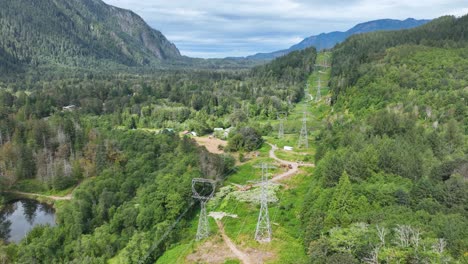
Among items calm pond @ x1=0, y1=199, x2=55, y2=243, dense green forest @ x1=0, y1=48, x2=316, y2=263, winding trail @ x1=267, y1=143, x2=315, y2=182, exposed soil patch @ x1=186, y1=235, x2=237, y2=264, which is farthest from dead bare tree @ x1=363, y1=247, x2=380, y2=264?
calm pond @ x1=0, y1=199, x2=55, y2=243

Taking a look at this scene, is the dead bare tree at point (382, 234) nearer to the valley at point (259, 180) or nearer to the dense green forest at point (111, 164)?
the valley at point (259, 180)

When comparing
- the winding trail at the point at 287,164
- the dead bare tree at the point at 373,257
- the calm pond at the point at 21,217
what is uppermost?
the dead bare tree at the point at 373,257

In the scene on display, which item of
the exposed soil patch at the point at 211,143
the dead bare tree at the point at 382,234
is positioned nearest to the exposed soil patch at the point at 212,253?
the dead bare tree at the point at 382,234

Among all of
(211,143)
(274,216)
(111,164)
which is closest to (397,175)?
(274,216)

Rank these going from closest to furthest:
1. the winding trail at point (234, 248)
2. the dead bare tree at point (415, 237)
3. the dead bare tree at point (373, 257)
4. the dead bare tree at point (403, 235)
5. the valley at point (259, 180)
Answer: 1. the dead bare tree at point (415, 237)
2. the dead bare tree at point (373, 257)
3. the dead bare tree at point (403, 235)
4. the valley at point (259, 180)
5. the winding trail at point (234, 248)

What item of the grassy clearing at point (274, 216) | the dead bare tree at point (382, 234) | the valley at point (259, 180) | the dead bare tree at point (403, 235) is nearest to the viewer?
the dead bare tree at point (403, 235)

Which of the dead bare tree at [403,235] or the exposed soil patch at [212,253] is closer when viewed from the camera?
the dead bare tree at [403,235]
